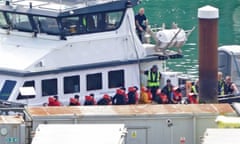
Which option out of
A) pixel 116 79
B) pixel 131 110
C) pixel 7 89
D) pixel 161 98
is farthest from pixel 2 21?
pixel 131 110

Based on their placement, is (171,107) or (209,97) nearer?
(171,107)

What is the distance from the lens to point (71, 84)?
2755 cm

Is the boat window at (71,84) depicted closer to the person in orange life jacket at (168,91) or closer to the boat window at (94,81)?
the boat window at (94,81)

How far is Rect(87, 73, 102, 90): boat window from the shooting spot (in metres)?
27.8

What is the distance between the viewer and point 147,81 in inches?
1136

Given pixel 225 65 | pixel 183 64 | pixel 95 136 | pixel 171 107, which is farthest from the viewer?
pixel 183 64

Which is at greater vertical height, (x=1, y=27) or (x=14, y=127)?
(x=1, y=27)

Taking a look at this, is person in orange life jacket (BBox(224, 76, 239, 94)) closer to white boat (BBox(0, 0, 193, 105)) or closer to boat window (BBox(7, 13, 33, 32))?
white boat (BBox(0, 0, 193, 105))

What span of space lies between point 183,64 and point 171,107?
15.0m

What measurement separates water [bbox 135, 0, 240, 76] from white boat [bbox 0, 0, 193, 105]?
34.0 ft

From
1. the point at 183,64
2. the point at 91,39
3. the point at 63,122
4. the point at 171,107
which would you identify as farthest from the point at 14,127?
the point at 183,64

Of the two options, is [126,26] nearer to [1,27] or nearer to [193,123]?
[1,27]

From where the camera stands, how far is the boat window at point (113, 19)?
92.7 feet

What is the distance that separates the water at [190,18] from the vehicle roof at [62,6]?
10.7 m
